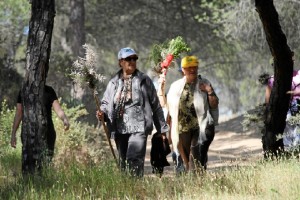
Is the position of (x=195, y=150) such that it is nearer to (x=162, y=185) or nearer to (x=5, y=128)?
(x=162, y=185)

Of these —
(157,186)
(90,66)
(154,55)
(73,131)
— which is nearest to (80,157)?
(73,131)

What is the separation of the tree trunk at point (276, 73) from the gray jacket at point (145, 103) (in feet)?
5.05

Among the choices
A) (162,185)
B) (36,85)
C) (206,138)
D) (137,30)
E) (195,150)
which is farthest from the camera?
(137,30)

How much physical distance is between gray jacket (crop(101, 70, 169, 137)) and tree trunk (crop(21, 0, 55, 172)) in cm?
92

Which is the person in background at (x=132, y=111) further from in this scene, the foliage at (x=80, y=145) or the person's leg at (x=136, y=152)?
the foliage at (x=80, y=145)

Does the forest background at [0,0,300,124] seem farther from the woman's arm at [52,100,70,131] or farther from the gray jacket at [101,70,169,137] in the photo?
the gray jacket at [101,70,169,137]

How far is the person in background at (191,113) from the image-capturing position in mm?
8914

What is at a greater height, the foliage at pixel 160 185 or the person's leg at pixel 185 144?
the person's leg at pixel 185 144

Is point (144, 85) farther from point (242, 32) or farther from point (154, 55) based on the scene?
point (242, 32)

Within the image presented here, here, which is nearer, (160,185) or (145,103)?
(160,185)

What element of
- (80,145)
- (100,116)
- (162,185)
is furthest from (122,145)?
(80,145)

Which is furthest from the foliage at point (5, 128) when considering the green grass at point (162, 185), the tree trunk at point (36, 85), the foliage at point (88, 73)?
the green grass at point (162, 185)

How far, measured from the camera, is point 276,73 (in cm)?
954

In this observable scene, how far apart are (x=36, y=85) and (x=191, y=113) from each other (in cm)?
205
